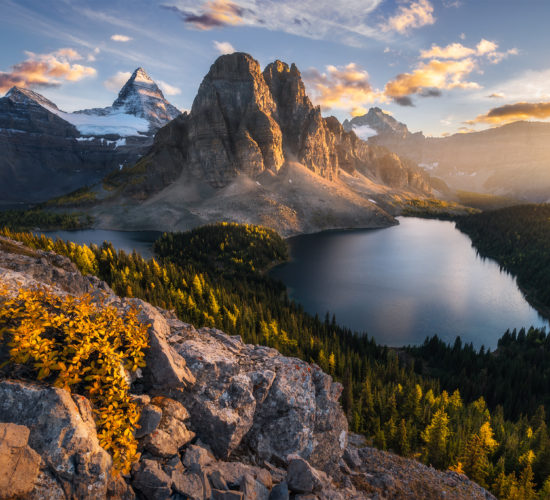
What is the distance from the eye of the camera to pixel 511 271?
8331cm

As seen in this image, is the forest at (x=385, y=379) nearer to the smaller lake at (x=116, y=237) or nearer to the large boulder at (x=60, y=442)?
the large boulder at (x=60, y=442)

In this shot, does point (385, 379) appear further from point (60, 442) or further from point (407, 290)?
point (407, 290)

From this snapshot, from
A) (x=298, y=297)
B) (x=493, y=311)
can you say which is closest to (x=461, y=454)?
(x=298, y=297)

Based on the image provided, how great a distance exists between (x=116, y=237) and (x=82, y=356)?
127469 mm

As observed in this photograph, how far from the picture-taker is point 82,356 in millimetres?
6996

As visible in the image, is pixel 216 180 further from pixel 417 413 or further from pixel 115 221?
pixel 417 413

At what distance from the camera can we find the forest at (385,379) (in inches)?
784

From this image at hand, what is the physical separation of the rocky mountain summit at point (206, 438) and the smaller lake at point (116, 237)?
91488 millimetres

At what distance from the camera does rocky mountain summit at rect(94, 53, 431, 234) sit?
13838 cm

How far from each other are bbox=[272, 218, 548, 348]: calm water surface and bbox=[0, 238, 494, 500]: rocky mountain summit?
121ft

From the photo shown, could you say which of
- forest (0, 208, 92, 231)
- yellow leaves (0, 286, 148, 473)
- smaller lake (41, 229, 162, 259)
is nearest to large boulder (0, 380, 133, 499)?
yellow leaves (0, 286, 148, 473)

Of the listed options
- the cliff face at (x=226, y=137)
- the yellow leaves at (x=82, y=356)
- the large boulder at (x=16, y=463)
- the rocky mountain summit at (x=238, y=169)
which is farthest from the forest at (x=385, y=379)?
the cliff face at (x=226, y=137)

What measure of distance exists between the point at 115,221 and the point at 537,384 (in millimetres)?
154597

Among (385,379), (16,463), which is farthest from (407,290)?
(16,463)
